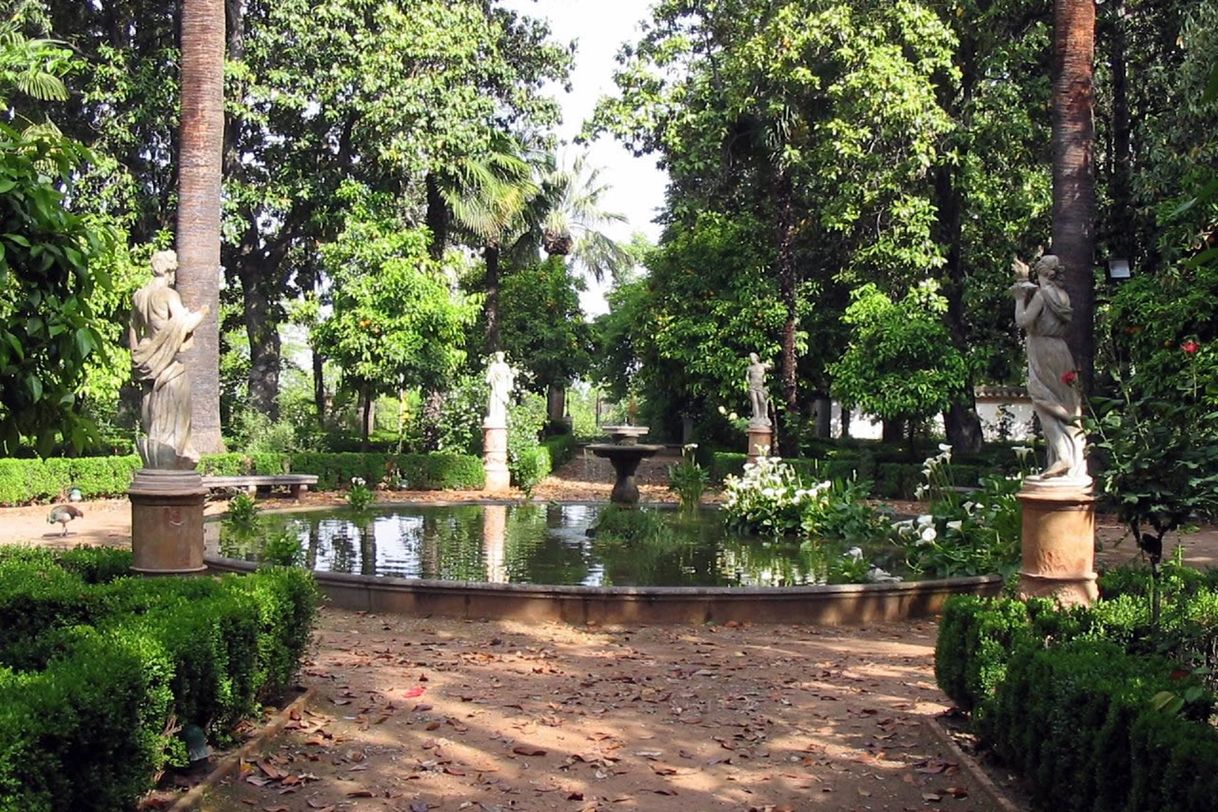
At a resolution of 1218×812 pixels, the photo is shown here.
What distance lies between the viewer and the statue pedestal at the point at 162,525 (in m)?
7.20

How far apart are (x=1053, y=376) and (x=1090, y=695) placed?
3.49 meters

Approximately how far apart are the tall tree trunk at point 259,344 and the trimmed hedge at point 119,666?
1818 centimetres

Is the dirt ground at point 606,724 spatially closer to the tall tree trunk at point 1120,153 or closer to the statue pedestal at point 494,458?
the statue pedestal at point 494,458

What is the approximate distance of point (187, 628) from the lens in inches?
184

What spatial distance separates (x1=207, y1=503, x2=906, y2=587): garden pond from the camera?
32.6ft

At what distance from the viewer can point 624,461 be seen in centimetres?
1515

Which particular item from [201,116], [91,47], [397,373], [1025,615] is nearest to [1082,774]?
[1025,615]

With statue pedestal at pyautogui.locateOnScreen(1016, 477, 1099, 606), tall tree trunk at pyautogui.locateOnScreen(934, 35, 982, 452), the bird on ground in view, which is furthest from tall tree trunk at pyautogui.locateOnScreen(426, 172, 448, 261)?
statue pedestal at pyautogui.locateOnScreen(1016, 477, 1099, 606)

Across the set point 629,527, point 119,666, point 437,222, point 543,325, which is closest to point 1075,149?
point 629,527

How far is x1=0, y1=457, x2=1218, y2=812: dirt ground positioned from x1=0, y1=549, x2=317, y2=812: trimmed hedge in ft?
1.36

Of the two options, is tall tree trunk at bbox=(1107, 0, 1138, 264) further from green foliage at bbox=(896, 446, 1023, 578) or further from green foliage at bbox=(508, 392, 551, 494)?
green foliage at bbox=(508, 392, 551, 494)

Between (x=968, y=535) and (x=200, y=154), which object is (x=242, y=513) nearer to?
(x=200, y=154)

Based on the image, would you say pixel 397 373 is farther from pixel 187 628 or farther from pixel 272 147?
pixel 187 628

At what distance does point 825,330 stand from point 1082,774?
21.9 m
